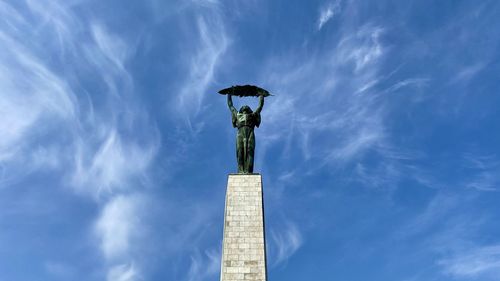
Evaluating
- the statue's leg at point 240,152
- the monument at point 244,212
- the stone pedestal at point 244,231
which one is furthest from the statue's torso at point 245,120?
the stone pedestal at point 244,231

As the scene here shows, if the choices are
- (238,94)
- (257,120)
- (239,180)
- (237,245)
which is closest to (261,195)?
(239,180)

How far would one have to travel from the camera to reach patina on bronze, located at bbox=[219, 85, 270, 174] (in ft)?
79.5

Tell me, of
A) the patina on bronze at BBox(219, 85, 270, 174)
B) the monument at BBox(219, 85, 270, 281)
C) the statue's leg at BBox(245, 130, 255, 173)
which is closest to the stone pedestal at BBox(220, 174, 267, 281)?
the monument at BBox(219, 85, 270, 281)

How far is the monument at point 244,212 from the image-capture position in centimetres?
2053

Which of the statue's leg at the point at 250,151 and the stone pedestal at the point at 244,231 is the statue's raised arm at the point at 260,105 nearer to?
the statue's leg at the point at 250,151

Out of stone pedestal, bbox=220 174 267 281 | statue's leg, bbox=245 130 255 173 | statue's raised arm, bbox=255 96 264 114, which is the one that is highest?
statue's raised arm, bbox=255 96 264 114

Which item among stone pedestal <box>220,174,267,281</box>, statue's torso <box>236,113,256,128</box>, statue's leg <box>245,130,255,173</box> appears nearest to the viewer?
stone pedestal <box>220,174,267,281</box>

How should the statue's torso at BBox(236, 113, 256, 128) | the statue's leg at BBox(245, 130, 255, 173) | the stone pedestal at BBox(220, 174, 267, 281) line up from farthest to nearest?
the statue's torso at BBox(236, 113, 256, 128), the statue's leg at BBox(245, 130, 255, 173), the stone pedestal at BBox(220, 174, 267, 281)

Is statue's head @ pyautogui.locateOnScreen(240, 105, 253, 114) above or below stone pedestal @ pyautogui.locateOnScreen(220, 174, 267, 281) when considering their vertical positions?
above

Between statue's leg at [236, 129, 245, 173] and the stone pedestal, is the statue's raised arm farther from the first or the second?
the stone pedestal

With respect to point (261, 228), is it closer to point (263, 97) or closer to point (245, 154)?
point (245, 154)

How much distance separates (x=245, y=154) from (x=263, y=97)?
3286 millimetres

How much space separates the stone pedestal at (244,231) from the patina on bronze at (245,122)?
1004 mm

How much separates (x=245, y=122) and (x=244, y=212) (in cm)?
483
